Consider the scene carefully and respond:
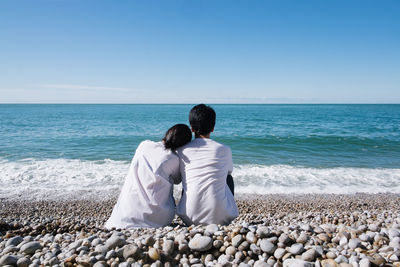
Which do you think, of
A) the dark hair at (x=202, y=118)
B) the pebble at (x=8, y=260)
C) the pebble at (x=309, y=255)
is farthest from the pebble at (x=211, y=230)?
the pebble at (x=8, y=260)

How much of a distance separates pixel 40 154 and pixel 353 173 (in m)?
14.1

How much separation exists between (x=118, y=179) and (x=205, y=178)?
6.28 meters

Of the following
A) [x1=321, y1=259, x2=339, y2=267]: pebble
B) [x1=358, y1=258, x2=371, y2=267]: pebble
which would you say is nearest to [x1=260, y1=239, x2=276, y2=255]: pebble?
[x1=321, y1=259, x2=339, y2=267]: pebble

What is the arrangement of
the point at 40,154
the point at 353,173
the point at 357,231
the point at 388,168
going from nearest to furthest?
the point at 357,231 → the point at 353,173 → the point at 388,168 → the point at 40,154

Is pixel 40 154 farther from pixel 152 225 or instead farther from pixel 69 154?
pixel 152 225

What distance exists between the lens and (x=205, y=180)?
2889mm

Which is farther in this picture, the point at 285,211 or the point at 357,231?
the point at 285,211

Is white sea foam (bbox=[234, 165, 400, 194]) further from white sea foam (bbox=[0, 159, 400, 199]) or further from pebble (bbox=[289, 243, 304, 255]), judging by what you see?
pebble (bbox=[289, 243, 304, 255])

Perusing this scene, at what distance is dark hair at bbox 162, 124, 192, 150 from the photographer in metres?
2.96

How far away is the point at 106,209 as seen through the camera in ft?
19.1

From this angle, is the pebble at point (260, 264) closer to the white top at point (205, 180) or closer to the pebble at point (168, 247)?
the pebble at point (168, 247)

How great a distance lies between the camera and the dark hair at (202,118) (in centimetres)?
308

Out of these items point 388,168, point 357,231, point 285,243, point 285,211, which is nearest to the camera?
point 285,243

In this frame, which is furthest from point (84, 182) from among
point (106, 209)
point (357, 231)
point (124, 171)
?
point (357, 231)
